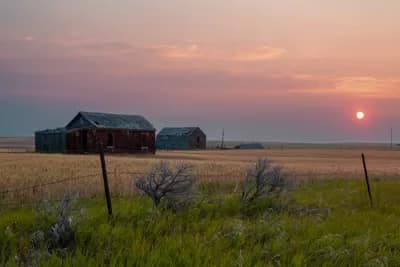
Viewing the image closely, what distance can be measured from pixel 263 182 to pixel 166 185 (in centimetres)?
259

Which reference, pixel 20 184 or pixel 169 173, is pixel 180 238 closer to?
pixel 169 173

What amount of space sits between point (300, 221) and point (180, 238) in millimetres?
2800

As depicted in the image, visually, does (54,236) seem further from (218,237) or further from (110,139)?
(110,139)

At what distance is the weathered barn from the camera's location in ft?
191

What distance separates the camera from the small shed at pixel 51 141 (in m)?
62.3

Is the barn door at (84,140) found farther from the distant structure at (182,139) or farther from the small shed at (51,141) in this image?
the distant structure at (182,139)

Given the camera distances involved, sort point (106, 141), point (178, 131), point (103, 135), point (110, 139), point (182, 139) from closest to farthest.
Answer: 1. point (103, 135)
2. point (106, 141)
3. point (110, 139)
4. point (182, 139)
5. point (178, 131)

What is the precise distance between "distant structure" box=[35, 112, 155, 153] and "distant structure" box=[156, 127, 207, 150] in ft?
109

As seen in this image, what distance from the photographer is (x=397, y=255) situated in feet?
23.4

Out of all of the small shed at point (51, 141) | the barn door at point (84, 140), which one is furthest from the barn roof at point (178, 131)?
the barn door at point (84, 140)

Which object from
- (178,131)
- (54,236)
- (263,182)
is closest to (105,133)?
(178,131)

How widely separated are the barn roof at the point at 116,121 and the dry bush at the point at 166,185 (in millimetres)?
48952

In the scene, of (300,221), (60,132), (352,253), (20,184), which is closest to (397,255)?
(352,253)

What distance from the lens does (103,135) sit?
2286 inches
